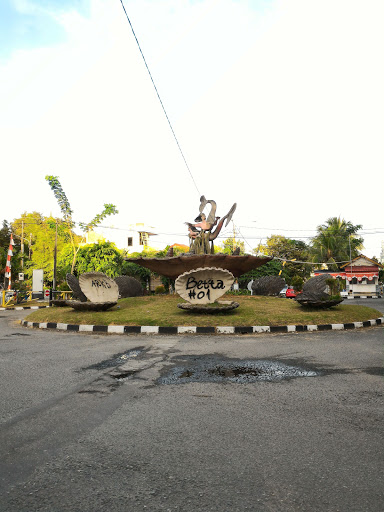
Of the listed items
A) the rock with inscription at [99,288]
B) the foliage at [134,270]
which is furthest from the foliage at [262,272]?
the rock with inscription at [99,288]

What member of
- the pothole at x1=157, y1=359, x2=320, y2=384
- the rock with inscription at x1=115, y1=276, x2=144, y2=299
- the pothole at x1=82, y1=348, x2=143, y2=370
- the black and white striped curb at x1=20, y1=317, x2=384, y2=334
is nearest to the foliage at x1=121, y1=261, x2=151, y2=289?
the rock with inscription at x1=115, y1=276, x2=144, y2=299

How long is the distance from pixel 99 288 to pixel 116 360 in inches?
283

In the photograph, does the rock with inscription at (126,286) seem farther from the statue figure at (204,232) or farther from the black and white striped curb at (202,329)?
the black and white striped curb at (202,329)

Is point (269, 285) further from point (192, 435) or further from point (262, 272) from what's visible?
point (192, 435)

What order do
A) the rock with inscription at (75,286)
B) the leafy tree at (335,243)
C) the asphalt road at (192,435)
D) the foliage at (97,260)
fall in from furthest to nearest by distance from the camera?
the leafy tree at (335,243) < the foliage at (97,260) < the rock with inscription at (75,286) < the asphalt road at (192,435)

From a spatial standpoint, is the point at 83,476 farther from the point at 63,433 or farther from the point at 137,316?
the point at 137,316

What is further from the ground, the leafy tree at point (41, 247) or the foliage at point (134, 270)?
the leafy tree at point (41, 247)

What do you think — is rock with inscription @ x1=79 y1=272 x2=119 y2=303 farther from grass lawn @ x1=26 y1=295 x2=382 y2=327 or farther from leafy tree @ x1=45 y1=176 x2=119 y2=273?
leafy tree @ x1=45 y1=176 x2=119 y2=273

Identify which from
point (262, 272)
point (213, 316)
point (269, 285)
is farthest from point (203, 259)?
point (262, 272)

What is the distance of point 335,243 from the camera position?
4269cm

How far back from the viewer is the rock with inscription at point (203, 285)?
1135cm

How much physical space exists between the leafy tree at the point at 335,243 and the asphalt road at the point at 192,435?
3925cm

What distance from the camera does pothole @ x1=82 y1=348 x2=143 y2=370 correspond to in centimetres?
531

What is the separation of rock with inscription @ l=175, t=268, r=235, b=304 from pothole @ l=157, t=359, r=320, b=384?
19.0 ft
